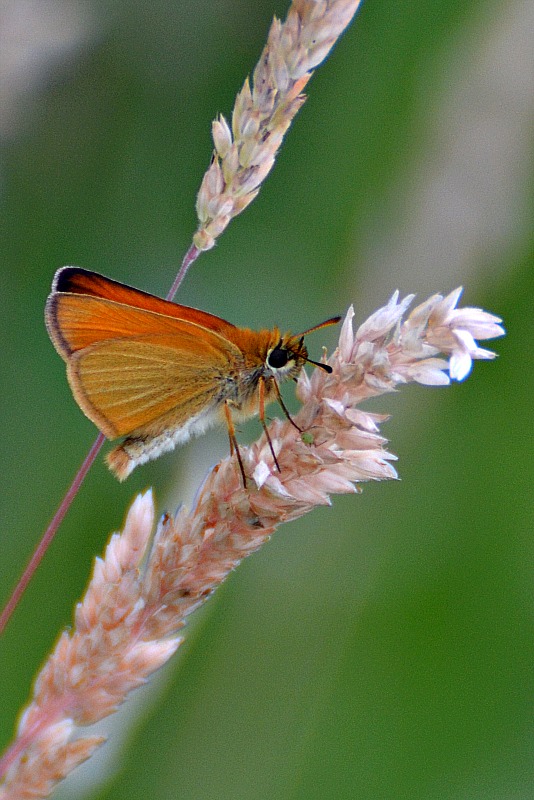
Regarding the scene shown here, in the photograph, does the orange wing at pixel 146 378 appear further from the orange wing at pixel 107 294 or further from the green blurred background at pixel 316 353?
the green blurred background at pixel 316 353

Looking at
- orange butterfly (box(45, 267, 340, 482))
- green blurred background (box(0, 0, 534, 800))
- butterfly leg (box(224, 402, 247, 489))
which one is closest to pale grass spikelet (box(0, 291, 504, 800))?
butterfly leg (box(224, 402, 247, 489))

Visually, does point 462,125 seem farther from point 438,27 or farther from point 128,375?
point 128,375

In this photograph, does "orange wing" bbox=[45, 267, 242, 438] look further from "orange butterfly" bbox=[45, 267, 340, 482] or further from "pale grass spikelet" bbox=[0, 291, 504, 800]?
"pale grass spikelet" bbox=[0, 291, 504, 800]

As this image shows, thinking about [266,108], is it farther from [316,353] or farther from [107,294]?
[316,353]

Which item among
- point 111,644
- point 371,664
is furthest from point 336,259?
point 111,644

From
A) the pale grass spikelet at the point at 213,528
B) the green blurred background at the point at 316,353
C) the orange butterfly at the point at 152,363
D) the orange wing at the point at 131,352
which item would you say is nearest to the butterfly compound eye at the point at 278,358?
the orange butterfly at the point at 152,363

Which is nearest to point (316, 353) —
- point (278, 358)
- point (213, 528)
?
point (278, 358)
